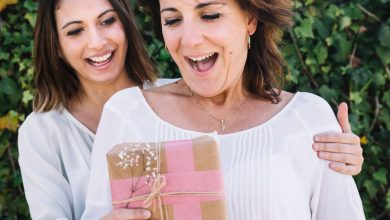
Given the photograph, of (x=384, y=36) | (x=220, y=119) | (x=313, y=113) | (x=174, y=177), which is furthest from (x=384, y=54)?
(x=174, y=177)

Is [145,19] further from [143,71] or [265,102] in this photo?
[265,102]

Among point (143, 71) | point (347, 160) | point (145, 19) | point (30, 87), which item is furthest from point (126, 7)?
point (347, 160)

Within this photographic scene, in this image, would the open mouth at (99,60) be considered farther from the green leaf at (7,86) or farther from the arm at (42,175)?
the green leaf at (7,86)

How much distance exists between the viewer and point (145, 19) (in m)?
3.45

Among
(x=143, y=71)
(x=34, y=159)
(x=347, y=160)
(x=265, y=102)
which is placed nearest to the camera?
(x=347, y=160)

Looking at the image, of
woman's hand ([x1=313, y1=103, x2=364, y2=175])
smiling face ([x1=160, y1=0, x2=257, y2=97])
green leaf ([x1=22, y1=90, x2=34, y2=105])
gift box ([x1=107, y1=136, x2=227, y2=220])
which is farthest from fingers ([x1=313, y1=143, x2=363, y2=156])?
green leaf ([x1=22, y1=90, x2=34, y2=105])

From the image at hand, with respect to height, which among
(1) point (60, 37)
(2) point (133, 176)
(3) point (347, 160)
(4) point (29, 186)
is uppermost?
(1) point (60, 37)

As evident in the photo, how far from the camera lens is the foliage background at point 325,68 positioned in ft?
11.2

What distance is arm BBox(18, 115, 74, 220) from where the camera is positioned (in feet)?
8.11

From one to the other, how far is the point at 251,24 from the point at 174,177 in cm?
71

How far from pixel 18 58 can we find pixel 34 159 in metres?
0.98

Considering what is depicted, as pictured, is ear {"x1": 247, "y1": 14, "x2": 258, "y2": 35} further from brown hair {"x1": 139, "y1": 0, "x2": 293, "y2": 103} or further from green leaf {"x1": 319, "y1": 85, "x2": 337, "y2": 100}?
green leaf {"x1": 319, "y1": 85, "x2": 337, "y2": 100}

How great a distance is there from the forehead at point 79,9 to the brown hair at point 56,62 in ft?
0.18

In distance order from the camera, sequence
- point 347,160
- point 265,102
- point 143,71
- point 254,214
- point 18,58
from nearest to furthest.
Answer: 1. point 254,214
2. point 347,160
3. point 265,102
4. point 143,71
5. point 18,58
